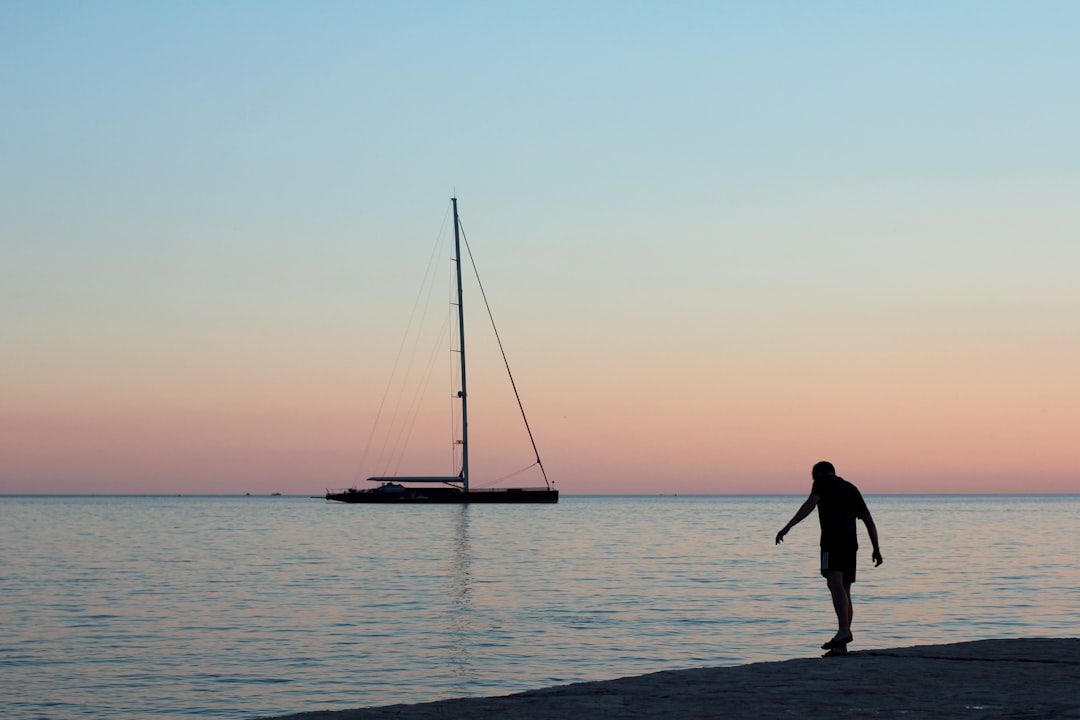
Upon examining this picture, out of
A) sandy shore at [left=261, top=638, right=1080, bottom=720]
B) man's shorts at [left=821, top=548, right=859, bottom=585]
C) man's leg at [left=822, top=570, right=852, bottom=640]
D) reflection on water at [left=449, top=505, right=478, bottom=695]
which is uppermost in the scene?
man's shorts at [left=821, top=548, right=859, bottom=585]

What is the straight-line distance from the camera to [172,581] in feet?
134

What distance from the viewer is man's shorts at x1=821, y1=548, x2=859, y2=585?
13852 mm

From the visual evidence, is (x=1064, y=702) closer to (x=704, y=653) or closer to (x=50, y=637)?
(x=704, y=653)

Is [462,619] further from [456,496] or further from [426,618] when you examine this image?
[456,496]

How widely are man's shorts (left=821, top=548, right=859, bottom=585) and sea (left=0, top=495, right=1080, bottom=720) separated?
6.60 m

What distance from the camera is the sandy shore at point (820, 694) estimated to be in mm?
8877

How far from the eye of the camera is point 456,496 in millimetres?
123438

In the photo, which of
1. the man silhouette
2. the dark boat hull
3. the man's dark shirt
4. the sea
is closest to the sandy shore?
the man silhouette

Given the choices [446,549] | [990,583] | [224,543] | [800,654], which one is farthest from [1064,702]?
[224,543]

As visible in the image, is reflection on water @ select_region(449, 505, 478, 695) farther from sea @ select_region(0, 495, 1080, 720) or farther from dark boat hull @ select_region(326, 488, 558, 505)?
dark boat hull @ select_region(326, 488, 558, 505)

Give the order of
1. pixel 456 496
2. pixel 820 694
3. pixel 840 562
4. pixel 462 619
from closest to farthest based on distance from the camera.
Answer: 1. pixel 820 694
2. pixel 840 562
3. pixel 462 619
4. pixel 456 496

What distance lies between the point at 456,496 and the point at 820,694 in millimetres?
114755

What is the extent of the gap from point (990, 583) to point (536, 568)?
16124 mm

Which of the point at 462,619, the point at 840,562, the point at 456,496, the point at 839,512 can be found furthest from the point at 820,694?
the point at 456,496
